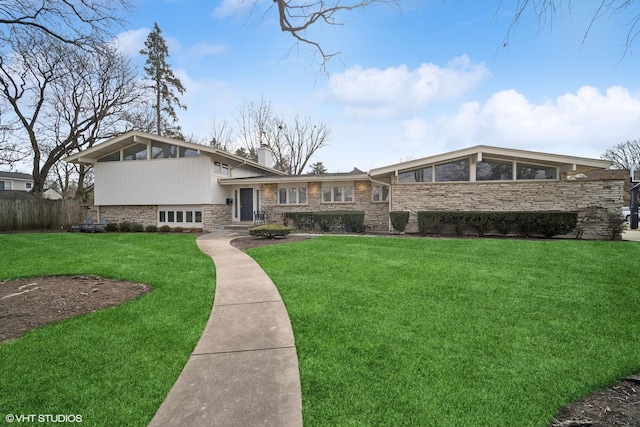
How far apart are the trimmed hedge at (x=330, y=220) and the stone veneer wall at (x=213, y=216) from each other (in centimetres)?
409

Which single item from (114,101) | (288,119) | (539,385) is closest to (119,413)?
(539,385)

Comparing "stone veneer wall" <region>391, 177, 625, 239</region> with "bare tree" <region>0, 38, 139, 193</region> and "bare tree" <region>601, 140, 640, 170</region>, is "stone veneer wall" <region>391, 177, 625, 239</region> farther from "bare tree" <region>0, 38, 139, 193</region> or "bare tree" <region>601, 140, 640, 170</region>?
"bare tree" <region>601, 140, 640, 170</region>

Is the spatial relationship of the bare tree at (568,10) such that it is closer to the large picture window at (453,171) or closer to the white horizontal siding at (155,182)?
the large picture window at (453,171)

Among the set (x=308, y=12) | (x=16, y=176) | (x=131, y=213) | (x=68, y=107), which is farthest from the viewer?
(x=16, y=176)

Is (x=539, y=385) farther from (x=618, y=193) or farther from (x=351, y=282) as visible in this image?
(x=618, y=193)

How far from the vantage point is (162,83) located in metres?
26.0

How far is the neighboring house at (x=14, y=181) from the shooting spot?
34375mm

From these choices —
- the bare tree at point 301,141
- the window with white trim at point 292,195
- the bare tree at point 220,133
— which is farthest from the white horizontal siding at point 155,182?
the bare tree at point 301,141

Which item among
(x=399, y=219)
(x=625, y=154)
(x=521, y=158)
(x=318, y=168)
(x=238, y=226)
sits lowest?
(x=238, y=226)

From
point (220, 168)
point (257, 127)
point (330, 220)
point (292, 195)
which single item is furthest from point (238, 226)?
point (257, 127)

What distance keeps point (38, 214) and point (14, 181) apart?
88.9 ft

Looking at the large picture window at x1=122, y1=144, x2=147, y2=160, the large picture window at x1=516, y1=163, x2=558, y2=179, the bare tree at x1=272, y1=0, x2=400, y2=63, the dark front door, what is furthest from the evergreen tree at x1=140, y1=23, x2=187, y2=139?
the large picture window at x1=516, y1=163, x2=558, y2=179

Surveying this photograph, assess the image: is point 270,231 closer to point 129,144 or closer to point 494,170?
point 494,170

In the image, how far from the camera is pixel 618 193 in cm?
1173
